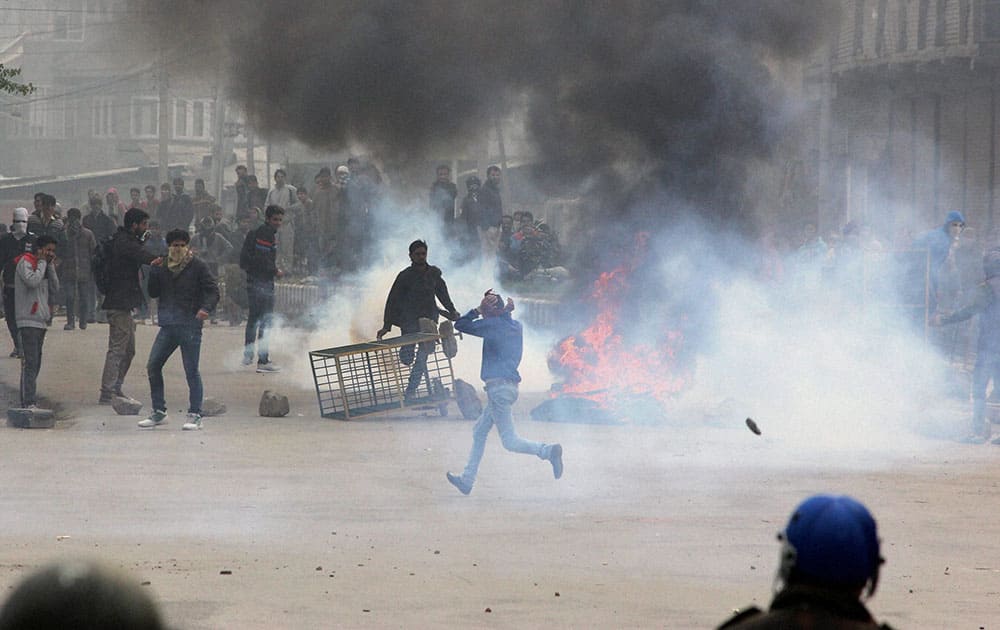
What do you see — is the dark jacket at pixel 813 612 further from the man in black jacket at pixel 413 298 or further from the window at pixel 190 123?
the window at pixel 190 123

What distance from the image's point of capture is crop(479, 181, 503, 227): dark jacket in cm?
2120

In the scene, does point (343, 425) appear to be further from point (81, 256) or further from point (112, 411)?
point (81, 256)

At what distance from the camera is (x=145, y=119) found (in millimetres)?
71688

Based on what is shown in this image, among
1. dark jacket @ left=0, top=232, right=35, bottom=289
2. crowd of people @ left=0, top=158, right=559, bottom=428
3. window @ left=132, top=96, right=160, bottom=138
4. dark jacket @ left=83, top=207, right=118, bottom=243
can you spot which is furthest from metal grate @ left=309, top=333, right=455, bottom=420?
window @ left=132, top=96, right=160, bottom=138

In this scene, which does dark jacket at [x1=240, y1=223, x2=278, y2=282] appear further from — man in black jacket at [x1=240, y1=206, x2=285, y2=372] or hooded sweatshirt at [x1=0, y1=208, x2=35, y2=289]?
hooded sweatshirt at [x1=0, y1=208, x2=35, y2=289]

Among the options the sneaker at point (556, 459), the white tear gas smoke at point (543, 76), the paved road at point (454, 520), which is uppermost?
the white tear gas smoke at point (543, 76)

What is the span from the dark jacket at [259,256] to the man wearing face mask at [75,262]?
18.4 ft

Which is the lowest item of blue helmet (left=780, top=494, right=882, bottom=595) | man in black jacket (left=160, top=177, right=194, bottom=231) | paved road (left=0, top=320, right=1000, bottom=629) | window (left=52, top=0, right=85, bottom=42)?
paved road (left=0, top=320, right=1000, bottom=629)

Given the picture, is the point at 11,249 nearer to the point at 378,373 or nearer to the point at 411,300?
the point at 411,300

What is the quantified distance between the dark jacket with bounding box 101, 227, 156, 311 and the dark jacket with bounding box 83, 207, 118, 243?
9593 millimetres

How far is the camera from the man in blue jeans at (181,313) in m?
13.0

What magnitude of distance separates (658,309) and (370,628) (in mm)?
9218

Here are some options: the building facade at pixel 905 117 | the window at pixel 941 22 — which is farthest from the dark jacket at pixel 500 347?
the window at pixel 941 22

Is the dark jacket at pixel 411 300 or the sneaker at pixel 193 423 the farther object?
the dark jacket at pixel 411 300
